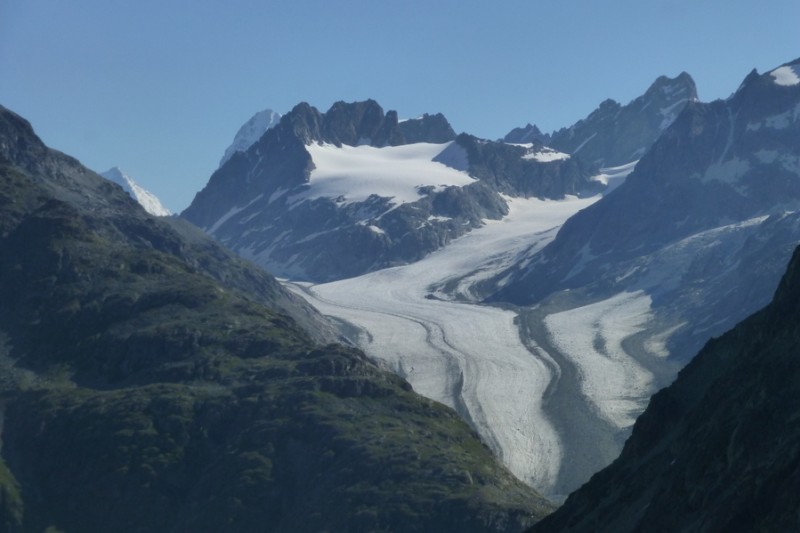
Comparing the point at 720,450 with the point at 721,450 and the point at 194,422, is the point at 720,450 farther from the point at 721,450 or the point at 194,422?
the point at 194,422

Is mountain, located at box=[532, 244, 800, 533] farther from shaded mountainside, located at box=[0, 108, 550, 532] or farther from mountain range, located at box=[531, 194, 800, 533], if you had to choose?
shaded mountainside, located at box=[0, 108, 550, 532]

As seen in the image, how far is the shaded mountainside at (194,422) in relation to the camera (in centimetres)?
11100

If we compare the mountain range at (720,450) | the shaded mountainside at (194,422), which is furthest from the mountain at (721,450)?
the shaded mountainside at (194,422)

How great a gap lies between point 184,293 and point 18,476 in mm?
45806

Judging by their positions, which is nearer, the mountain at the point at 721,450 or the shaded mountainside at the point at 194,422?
the mountain at the point at 721,450

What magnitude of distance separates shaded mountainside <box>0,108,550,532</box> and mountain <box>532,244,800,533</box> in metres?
31.7

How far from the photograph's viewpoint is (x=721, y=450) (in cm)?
5797

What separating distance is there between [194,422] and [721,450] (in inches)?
2926

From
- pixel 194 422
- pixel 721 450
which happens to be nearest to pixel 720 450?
pixel 721 450

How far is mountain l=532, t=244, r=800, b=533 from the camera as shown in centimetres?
4944

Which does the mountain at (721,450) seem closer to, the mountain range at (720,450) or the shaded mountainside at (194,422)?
the mountain range at (720,450)

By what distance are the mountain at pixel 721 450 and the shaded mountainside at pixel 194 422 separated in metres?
31.7

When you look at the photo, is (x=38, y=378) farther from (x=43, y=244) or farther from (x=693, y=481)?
(x=693, y=481)

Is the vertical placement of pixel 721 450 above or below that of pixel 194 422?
below
